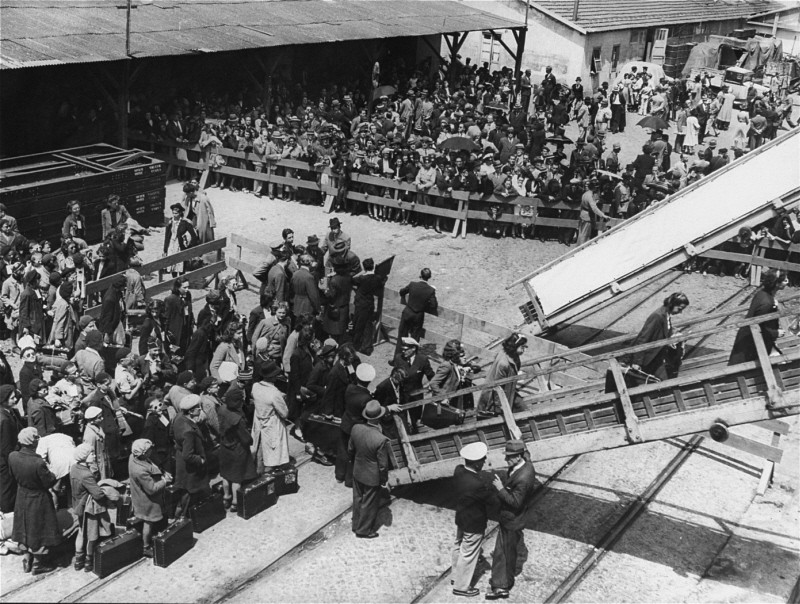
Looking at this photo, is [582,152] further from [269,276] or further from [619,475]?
[619,475]

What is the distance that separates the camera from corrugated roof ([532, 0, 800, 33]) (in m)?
37.2

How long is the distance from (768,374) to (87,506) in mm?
7121

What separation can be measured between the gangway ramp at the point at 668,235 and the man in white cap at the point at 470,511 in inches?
221

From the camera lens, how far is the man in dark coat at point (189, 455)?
10023 mm

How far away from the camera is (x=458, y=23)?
110 ft

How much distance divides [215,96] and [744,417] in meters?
22.3

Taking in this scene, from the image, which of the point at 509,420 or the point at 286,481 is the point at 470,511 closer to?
the point at 509,420

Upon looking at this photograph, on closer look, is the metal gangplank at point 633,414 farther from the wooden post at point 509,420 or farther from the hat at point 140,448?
the hat at point 140,448

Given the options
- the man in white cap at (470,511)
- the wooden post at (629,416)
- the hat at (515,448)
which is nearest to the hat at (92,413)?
the man in white cap at (470,511)

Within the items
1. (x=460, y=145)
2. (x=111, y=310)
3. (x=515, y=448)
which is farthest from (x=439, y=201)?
(x=515, y=448)

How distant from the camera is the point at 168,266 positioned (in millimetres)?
16172

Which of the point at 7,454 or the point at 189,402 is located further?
the point at 189,402

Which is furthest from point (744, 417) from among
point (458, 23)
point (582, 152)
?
point (458, 23)

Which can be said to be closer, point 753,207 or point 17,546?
point 17,546
